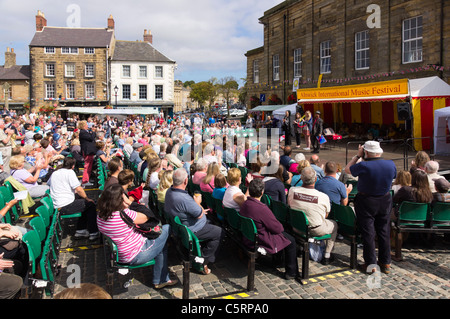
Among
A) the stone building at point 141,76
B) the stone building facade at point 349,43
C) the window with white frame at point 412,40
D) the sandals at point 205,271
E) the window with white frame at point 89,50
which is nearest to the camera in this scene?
the sandals at point 205,271

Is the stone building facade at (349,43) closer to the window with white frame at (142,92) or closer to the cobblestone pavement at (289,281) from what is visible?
the cobblestone pavement at (289,281)

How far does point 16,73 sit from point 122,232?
54452 mm

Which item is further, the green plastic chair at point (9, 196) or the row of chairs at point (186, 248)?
the green plastic chair at point (9, 196)

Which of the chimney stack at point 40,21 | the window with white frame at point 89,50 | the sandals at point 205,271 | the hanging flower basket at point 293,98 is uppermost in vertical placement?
the chimney stack at point 40,21

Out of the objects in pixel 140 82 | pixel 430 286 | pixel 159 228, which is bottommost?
pixel 430 286

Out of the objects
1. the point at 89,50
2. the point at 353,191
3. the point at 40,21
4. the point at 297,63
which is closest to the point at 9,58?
the point at 40,21

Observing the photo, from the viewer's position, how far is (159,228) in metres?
4.98

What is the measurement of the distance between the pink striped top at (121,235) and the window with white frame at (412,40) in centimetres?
1826

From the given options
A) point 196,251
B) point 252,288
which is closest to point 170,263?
point 196,251

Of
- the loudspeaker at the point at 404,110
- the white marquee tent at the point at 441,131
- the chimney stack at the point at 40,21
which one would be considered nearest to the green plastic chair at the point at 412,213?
the white marquee tent at the point at 441,131

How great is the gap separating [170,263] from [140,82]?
157ft

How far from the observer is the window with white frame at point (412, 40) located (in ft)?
59.2

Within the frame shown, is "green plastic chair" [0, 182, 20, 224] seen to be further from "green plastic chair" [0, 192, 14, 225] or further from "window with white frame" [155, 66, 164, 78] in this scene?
"window with white frame" [155, 66, 164, 78]
